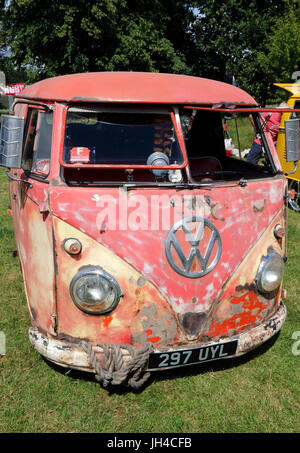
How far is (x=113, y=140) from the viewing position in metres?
2.98

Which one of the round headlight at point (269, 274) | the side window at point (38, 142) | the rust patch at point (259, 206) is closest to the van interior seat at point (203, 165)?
the rust patch at point (259, 206)

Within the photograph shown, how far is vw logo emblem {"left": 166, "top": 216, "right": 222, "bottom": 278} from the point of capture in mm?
2572

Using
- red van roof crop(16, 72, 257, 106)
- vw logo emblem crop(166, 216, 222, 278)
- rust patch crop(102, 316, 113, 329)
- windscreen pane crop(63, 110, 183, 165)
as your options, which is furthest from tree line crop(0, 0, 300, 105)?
rust patch crop(102, 316, 113, 329)

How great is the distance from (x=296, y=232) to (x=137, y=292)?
4.38 metres

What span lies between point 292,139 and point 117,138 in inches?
53.2

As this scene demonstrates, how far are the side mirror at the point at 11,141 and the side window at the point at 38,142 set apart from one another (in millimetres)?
209

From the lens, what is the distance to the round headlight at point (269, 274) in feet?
9.17

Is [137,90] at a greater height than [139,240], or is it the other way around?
[137,90]

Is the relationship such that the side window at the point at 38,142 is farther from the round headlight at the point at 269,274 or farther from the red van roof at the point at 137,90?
the round headlight at the point at 269,274

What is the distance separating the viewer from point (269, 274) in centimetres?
280

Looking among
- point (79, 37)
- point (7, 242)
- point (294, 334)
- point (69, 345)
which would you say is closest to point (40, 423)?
point (69, 345)

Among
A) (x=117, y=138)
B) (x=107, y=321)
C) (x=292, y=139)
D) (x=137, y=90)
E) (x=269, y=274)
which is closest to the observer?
(x=107, y=321)

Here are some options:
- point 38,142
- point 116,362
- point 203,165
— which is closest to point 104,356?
point 116,362

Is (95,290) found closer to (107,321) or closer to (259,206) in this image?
(107,321)
